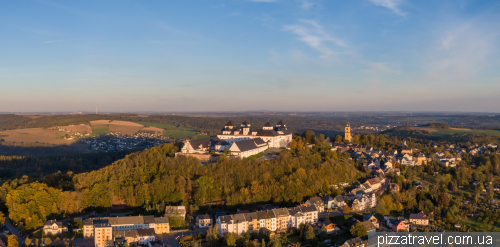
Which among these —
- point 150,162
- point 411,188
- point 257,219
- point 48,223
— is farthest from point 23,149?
point 411,188

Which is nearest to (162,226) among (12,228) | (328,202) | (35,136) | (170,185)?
(170,185)

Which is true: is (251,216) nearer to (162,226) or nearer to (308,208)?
(308,208)

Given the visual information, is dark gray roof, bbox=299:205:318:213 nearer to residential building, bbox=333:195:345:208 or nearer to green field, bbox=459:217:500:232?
residential building, bbox=333:195:345:208

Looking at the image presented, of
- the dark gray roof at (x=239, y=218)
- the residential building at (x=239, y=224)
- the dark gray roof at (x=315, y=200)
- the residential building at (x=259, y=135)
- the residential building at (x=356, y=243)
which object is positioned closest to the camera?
the residential building at (x=356, y=243)

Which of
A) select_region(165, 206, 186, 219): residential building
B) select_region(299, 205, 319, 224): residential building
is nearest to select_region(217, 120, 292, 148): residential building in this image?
select_region(165, 206, 186, 219): residential building

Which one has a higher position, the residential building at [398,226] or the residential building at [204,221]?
the residential building at [204,221]

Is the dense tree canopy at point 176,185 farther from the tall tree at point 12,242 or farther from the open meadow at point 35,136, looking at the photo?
the open meadow at point 35,136

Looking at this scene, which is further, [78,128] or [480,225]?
[78,128]

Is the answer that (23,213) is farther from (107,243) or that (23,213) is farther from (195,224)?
(195,224)

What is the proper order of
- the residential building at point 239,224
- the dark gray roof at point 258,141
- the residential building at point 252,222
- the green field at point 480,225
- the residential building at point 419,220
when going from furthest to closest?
1. the dark gray roof at point 258,141
2. the residential building at point 419,220
3. the green field at point 480,225
4. the residential building at point 252,222
5. the residential building at point 239,224

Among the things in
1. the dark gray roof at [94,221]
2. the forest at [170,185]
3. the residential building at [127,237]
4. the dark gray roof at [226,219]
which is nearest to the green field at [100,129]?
the forest at [170,185]
